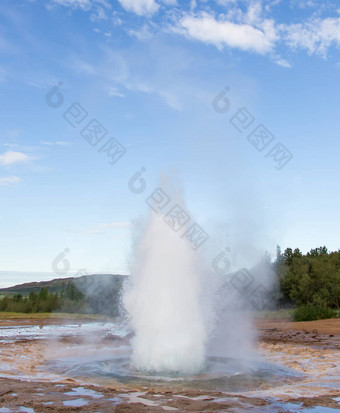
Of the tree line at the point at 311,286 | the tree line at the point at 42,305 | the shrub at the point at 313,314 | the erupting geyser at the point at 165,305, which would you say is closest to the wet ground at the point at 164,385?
the erupting geyser at the point at 165,305

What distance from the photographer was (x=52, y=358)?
18.5 meters

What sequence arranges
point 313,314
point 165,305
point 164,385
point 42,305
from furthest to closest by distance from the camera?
point 42,305
point 313,314
point 165,305
point 164,385

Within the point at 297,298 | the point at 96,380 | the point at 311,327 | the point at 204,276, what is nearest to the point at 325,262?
the point at 297,298

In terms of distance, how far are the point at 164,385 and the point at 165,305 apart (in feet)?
12.4

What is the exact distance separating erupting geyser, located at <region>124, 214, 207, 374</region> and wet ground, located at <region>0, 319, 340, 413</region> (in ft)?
2.89

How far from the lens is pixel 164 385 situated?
1192cm

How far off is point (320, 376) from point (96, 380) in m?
6.68

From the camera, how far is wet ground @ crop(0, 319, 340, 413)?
30.2ft

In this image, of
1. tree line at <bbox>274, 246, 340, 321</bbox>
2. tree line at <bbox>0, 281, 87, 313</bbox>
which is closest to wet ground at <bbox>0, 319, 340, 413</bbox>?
tree line at <bbox>274, 246, 340, 321</bbox>

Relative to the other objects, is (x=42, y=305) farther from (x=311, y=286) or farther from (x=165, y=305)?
(x=165, y=305)

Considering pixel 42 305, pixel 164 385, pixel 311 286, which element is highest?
pixel 311 286

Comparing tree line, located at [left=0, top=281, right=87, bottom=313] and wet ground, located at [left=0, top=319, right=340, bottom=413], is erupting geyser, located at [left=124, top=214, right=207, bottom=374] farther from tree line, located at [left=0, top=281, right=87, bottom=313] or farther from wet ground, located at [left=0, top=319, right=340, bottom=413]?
tree line, located at [left=0, top=281, right=87, bottom=313]

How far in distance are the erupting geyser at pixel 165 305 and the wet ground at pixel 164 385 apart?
0.88m

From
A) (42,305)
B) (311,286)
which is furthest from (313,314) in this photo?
(42,305)
